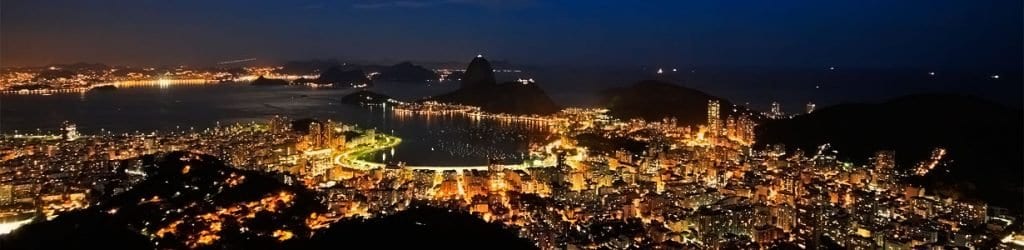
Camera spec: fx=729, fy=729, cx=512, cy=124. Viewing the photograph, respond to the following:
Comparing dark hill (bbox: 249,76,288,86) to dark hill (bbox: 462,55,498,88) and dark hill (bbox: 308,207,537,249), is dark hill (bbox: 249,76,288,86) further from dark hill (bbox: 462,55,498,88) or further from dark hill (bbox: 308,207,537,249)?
dark hill (bbox: 308,207,537,249)

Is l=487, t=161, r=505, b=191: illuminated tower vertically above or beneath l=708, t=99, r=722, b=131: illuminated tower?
beneath

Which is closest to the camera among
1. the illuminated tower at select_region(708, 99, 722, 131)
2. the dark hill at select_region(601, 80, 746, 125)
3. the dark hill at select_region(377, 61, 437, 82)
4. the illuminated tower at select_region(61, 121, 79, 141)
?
the illuminated tower at select_region(61, 121, 79, 141)

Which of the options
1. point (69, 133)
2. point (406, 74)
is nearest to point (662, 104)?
point (69, 133)

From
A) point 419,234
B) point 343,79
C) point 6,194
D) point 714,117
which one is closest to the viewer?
point 419,234

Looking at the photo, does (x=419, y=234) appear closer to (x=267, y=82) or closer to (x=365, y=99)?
(x=365, y=99)

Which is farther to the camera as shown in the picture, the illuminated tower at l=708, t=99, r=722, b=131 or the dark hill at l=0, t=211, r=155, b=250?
the illuminated tower at l=708, t=99, r=722, b=131

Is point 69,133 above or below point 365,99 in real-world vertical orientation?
below

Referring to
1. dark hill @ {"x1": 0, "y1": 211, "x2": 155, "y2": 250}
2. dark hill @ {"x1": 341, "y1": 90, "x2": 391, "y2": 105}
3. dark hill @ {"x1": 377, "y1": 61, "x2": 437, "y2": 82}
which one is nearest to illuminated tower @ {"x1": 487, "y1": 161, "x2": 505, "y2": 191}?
dark hill @ {"x1": 0, "y1": 211, "x2": 155, "y2": 250}

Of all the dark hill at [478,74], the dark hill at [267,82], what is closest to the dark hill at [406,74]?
the dark hill at [267,82]
